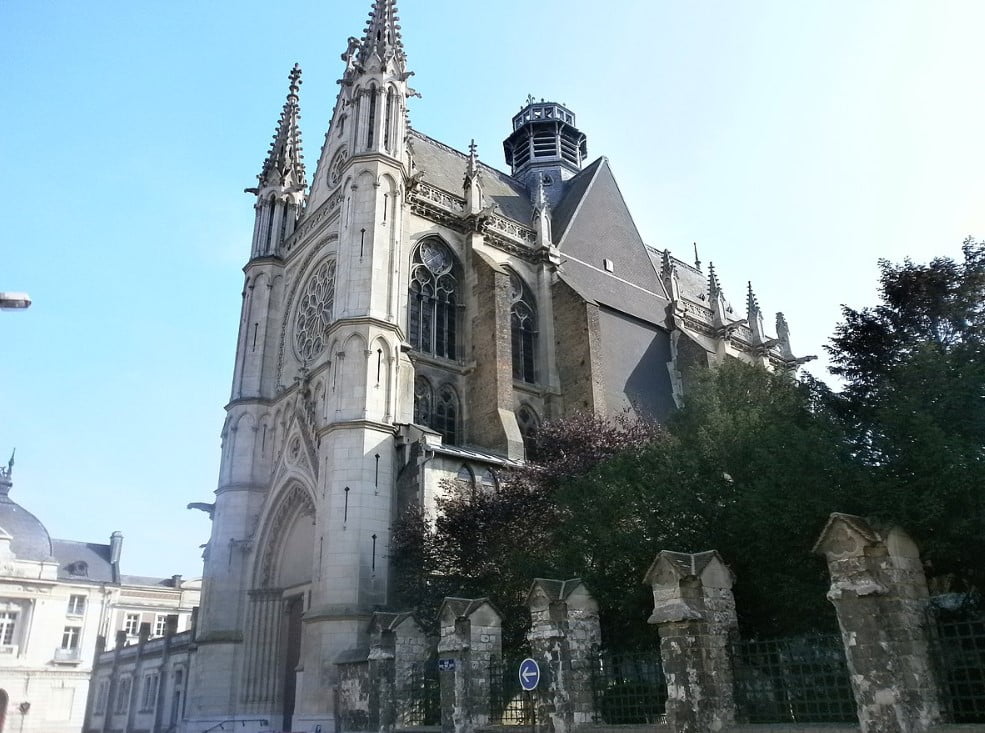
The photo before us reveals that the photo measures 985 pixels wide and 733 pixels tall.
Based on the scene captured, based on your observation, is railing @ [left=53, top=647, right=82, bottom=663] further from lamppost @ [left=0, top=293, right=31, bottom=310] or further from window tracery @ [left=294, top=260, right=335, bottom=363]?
lamppost @ [left=0, top=293, right=31, bottom=310]

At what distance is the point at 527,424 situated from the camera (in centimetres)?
2741

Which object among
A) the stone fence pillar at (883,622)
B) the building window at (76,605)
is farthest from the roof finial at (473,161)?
the building window at (76,605)

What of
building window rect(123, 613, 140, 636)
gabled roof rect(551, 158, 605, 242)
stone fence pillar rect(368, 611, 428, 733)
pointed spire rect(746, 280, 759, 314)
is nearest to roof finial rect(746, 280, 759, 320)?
pointed spire rect(746, 280, 759, 314)

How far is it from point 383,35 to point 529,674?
958 inches

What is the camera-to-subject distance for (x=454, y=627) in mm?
12664

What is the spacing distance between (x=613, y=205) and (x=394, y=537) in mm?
21960

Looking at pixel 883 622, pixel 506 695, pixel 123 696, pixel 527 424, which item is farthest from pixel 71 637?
pixel 883 622

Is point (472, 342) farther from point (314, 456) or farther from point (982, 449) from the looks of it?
point (982, 449)

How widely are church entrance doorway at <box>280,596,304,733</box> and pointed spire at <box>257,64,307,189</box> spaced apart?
16.9m

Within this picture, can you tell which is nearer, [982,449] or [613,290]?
[982,449]

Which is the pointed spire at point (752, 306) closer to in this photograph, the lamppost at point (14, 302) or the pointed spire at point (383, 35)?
the pointed spire at point (383, 35)

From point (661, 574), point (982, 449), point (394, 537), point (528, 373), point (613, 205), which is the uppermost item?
point (613, 205)

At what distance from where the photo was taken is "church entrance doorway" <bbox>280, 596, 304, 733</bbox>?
24125mm

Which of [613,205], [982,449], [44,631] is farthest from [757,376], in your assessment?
[44,631]
